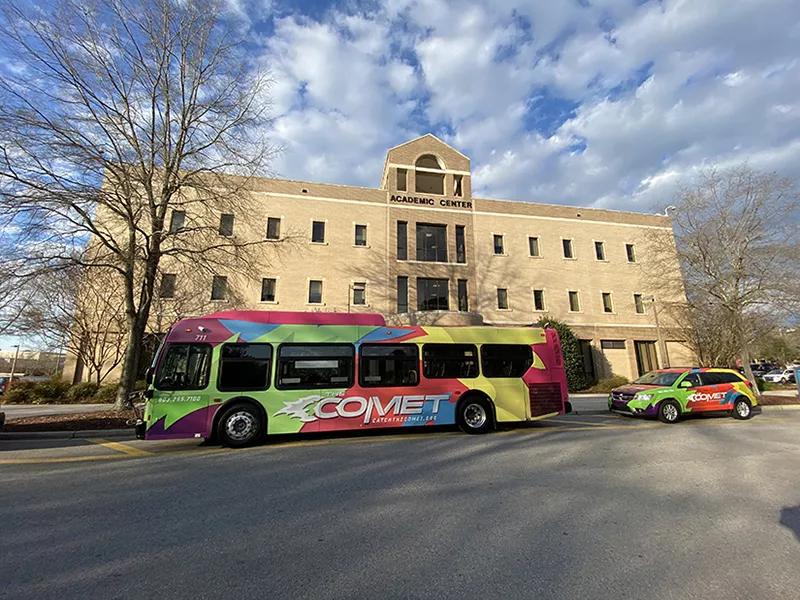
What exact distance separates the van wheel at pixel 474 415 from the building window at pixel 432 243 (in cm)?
2016

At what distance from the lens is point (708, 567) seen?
3297 millimetres

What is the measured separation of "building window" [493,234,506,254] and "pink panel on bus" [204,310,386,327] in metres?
22.8

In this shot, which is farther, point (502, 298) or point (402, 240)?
point (502, 298)

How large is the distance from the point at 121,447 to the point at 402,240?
75.9ft

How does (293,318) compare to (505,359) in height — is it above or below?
above

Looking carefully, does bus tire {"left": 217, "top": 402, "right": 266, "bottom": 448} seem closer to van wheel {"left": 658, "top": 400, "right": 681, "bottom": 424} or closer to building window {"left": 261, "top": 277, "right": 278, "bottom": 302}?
van wheel {"left": 658, "top": 400, "right": 681, "bottom": 424}

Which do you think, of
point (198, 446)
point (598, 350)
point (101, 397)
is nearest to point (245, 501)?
point (198, 446)

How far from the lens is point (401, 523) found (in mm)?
4219

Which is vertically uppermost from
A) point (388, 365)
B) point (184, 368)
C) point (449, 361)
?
point (449, 361)

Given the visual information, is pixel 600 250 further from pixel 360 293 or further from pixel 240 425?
pixel 240 425

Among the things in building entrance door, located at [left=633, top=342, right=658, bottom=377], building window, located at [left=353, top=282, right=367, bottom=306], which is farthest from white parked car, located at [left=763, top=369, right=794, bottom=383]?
building window, located at [left=353, top=282, right=367, bottom=306]

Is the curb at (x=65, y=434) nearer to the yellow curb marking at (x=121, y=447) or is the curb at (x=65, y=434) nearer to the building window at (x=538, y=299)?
the yellow curb marking at (x=121, y=447)

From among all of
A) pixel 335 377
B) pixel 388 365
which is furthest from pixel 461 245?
pixel 335 377

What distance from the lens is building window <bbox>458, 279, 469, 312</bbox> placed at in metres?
29.2
